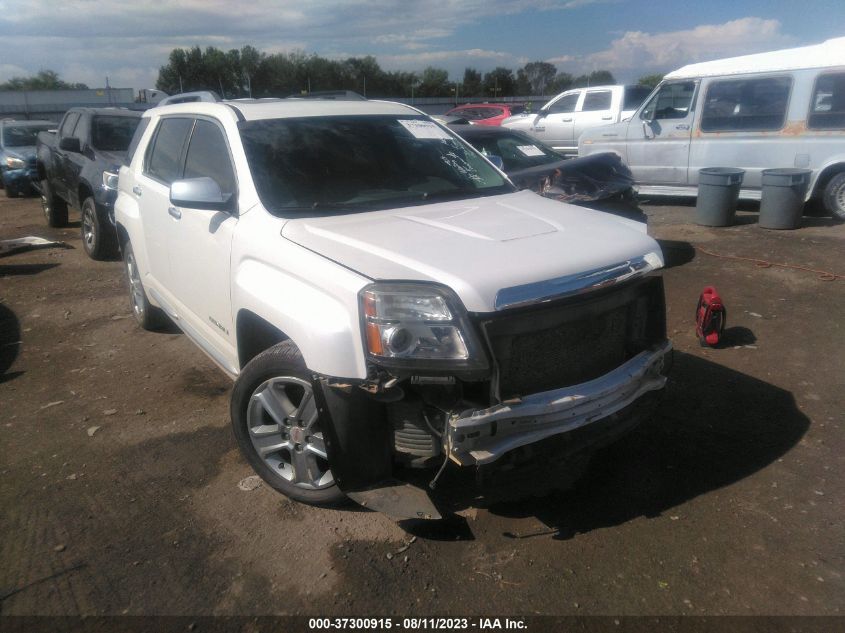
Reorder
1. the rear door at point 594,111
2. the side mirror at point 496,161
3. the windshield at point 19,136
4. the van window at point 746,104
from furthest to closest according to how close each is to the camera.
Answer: the rear door at point 594,111, the windshield at point 19,136, the van window at point 746,104, the side mirror at point 496,161

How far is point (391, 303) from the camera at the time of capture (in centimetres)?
258

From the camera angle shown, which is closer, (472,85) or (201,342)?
(201,342)

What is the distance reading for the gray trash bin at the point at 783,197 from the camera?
8789 millimetres

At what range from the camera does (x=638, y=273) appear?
3.01 meters

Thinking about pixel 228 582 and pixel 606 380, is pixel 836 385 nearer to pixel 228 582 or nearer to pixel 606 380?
pixel 606 380

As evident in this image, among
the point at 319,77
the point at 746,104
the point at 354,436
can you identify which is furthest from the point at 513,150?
the point at 319,77

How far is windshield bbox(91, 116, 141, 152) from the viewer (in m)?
9.05

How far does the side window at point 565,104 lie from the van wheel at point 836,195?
729 centimetres

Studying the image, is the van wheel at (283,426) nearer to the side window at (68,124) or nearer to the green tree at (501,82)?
the side window at (68,124)

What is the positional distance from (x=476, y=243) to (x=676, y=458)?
5.70 feet

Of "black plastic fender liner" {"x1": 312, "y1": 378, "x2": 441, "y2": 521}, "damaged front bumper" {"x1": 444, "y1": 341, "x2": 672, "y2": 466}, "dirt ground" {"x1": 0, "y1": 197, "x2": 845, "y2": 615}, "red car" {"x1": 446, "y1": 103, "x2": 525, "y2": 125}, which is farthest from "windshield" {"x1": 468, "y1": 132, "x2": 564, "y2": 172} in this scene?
"red car" {"x1": 446, "y1": 103, "x2": 525, "y2": 125}

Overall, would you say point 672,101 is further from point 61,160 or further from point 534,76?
point 534,76

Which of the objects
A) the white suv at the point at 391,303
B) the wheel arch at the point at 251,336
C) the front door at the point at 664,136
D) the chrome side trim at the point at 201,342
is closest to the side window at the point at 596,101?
the front door at the point at 664,136

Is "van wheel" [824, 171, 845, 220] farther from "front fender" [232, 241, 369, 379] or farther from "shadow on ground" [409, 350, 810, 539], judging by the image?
"front fender" [232, 241, 369, 379]
